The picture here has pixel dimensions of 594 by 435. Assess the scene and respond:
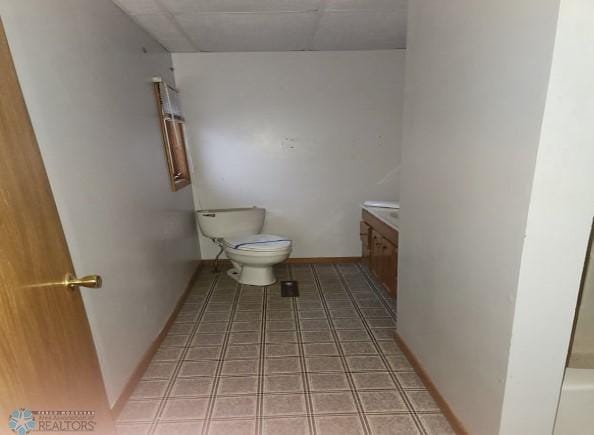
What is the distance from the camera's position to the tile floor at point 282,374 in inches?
58.6

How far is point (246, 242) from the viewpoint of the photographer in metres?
2.80

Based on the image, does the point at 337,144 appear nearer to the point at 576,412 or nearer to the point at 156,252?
the point at 156,252

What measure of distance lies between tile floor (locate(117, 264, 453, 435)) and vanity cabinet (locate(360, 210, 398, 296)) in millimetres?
219

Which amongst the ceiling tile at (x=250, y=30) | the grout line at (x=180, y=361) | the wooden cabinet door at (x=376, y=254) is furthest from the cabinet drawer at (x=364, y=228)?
the ceiling tile at (x=250, y=30)

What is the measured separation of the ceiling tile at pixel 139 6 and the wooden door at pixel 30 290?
138 centimetres

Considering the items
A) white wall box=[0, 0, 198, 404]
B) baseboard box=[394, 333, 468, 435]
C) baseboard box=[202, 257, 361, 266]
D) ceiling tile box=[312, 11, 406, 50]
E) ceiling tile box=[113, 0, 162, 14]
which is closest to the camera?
white wall box=[0, 0, 198, 404]

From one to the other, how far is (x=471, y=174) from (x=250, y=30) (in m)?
1.95

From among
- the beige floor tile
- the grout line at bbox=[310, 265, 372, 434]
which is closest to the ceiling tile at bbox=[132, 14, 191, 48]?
the grout line at bbox=[310, 265, 372, 434]

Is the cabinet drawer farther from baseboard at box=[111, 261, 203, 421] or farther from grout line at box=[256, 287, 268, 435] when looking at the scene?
baseboard at box=[111, 261, 203, 421]

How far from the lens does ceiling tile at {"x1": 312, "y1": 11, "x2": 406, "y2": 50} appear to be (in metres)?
2.16

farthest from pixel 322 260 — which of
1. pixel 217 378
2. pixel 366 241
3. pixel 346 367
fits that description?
pixel 217 378

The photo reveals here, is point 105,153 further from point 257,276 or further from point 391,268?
point 391,268

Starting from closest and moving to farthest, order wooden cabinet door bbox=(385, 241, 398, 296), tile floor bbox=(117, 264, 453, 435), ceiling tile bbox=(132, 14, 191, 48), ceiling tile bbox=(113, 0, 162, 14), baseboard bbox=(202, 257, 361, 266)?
tile floor bbox=(117, 264, 453, 435), ceiling tile bbox=(113, 0, 162, 14), ceiling tile bbox=(132, 14, 191, 48), wooden cabinet door bbox=(385, 241, 398, 296), baseboard bbox=(202, 257, 361, 266)

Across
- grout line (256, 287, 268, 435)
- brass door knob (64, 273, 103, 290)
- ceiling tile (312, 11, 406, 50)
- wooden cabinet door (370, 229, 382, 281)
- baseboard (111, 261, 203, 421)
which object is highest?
ceiling tile (312, 11, 406, 50)
